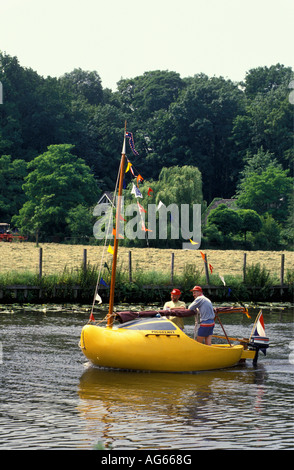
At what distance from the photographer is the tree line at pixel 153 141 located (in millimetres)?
77000

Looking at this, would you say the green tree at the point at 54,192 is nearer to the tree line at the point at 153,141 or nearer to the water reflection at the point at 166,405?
the tree line at the point at 153,141

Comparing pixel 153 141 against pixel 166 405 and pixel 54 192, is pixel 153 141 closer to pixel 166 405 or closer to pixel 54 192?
pixel 54 192

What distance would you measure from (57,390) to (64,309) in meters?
14.0

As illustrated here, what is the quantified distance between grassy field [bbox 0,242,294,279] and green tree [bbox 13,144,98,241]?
16550 millimetres

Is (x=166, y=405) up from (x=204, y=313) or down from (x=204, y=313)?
down

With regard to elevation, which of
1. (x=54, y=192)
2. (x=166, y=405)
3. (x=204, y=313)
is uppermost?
(x=54, y=192)

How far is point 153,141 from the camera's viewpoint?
100 metres

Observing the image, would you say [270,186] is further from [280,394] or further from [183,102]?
[280,394]

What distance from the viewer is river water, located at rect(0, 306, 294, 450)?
40.0 feet

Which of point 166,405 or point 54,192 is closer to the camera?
point 166,405

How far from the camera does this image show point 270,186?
80.5 m

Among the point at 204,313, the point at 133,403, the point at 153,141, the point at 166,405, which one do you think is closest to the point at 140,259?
the point at 204,313

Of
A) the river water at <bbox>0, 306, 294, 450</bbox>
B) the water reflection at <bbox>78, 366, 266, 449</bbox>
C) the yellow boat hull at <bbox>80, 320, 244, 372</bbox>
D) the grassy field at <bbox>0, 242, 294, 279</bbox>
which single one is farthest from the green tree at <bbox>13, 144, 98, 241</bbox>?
the water reflection at <bbox>78, 366, 266, 449</bbox>

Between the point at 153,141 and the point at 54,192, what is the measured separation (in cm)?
2809
